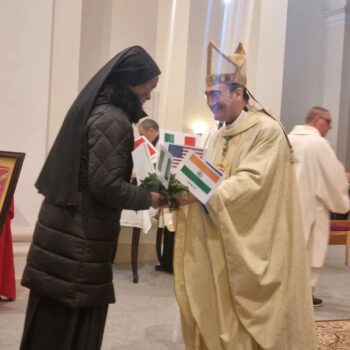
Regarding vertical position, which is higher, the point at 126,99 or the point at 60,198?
the point at 126,99

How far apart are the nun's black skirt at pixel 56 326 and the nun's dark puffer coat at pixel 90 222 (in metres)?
0.07

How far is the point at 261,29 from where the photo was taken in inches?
240

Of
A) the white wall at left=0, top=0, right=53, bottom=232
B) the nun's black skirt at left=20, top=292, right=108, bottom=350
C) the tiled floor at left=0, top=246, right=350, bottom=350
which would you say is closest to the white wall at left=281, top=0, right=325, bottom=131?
the tiled floor at left=0, top=246, right=350, bottom=350

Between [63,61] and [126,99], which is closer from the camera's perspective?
[126,99]

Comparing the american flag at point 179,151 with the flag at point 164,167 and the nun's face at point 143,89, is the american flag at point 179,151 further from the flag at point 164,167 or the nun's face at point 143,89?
the nun's face at point 143,89

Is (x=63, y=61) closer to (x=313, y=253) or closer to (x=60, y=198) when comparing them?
(x=313, y=253)

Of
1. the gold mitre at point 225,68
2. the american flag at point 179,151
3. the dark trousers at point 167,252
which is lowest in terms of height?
the dark trousers at point 167,252

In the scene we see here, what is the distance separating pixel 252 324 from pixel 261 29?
14.3 ft

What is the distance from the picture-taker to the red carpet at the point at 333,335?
10.8ft

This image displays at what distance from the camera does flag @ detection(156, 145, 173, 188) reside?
6.83 ft

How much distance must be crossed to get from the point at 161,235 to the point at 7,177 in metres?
2.16

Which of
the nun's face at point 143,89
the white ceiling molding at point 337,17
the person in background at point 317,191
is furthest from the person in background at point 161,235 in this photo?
the white ceiling molding at point 337,17

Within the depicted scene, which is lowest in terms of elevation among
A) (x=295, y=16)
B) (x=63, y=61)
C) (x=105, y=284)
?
(x=105, y=284)

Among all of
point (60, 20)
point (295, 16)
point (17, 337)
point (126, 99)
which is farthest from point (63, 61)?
point (295, 16)
